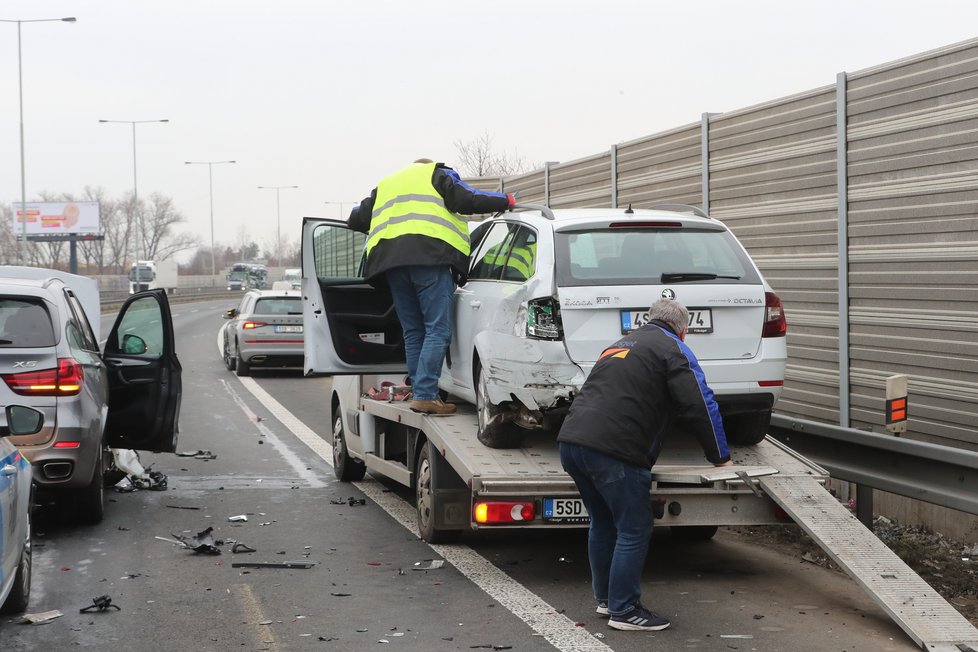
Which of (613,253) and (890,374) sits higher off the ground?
(613,253)

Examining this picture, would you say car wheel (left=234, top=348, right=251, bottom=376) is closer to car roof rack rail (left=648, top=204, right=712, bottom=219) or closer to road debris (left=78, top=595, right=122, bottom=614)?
car roof rack rail (left=648, top=204, right=712, bottom=219)

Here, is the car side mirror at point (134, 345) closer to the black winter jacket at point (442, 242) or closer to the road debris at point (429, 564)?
the black winter jacket at point (442, 242)

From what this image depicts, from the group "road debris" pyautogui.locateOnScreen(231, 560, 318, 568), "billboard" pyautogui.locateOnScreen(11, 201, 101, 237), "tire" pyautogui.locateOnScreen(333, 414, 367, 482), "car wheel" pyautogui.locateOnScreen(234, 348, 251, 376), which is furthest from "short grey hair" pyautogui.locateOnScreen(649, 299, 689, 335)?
"billboard" pyautogui.locateOnScreen(11, 201, 101, 237)

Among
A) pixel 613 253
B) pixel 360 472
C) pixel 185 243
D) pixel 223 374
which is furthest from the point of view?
pixel 185 243

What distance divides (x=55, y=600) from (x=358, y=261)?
411 centimetres

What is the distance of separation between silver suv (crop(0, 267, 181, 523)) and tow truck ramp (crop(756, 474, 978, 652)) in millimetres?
4549

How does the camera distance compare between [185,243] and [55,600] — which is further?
[185,243]

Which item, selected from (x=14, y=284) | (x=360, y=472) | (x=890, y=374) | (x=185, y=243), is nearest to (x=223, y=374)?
(x=360, y=472)

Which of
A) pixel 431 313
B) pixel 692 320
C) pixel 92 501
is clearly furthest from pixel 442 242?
pixel 92 501

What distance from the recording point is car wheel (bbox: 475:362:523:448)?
24.6ft

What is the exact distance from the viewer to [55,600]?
6.73 meters

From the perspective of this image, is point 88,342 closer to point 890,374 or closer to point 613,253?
point 613,253

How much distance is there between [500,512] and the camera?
6.86m

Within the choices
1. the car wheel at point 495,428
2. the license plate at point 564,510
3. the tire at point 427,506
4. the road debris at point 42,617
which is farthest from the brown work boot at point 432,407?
the road debris at point 42,617
